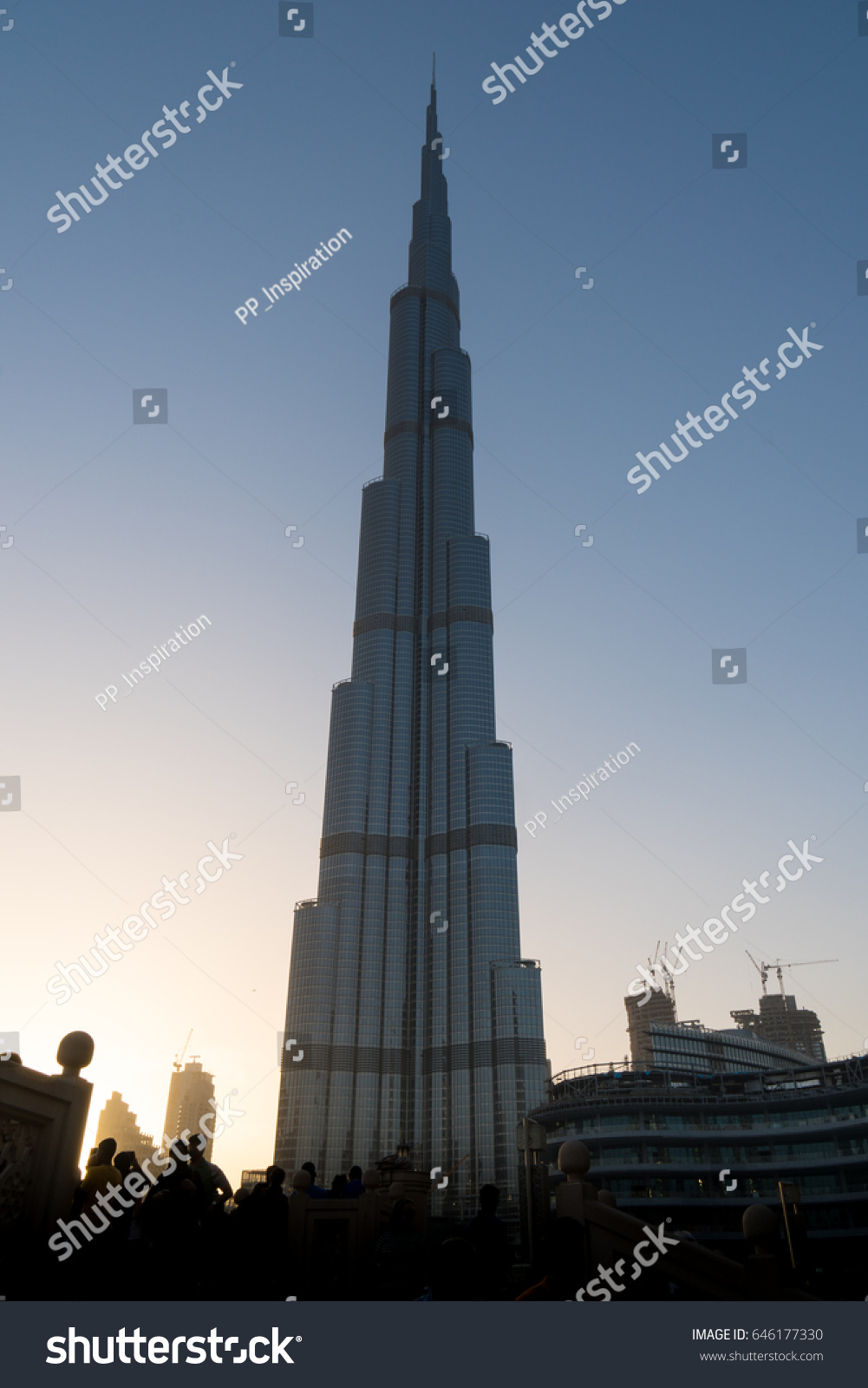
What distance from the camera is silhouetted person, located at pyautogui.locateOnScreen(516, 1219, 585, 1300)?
912cm

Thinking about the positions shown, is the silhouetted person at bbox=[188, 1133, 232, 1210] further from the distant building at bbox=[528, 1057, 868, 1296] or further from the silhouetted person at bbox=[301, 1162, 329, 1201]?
the distant building at bbox=[528, 1057, 868, 1296]

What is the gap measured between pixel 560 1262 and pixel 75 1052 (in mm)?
5802

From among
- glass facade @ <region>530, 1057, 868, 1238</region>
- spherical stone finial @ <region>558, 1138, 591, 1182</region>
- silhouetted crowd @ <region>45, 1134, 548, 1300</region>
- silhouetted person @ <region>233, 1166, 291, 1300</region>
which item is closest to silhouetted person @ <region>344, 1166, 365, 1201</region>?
silhouetted crowd @ <region>45, 1134, 548, 1300</region>

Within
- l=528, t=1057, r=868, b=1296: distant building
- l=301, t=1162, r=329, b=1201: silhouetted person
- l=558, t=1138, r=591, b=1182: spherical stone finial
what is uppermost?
l=528, t=1057, r=868, b=1296: distant building

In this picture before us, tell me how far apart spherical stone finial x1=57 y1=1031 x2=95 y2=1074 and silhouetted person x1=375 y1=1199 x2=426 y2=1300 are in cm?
688

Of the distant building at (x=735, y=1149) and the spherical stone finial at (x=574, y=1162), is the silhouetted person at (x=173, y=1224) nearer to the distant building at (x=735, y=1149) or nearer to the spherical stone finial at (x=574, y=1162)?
the spherical stone finial at (x=574, y=1162)

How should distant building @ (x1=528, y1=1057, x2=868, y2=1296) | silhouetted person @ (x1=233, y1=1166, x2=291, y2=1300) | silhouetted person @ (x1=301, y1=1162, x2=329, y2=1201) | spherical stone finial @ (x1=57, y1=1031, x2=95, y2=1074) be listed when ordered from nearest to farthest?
spherical stone finial @ (x1=57, y1=1031, x2=95, y2=1074) < silhouetted person @ (x1=233, y1=1166, x2=291, y2=1300) < silhouetted person @ (x1=301, y1=1162, x2=329, y2=1201) < distant building @ (x1=528, y1=1057, x2=868, y2=1296)

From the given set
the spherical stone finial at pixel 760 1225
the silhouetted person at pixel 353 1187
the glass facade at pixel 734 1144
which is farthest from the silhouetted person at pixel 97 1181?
the glass facade at pixel 734 1144

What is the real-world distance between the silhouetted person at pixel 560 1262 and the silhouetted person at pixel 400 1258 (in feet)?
19.8

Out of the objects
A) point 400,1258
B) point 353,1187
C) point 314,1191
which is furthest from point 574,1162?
point 353,1187
